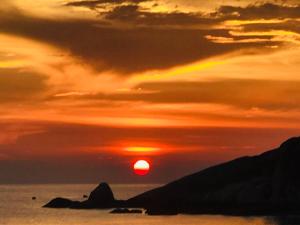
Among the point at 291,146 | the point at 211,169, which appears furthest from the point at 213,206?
the point at 211,169

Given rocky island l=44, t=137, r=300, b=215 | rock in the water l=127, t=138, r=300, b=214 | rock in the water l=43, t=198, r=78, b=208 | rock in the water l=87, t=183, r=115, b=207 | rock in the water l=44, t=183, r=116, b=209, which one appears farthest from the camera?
rock in the water l=43, t=198, r=78, b=208

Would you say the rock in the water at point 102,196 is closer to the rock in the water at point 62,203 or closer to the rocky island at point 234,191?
the rocky island at point 234,191

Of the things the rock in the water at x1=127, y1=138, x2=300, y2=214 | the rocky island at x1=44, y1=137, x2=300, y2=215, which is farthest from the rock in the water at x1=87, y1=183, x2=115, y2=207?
the rock in the water at x1=127, y1=138, x2=300, y2=214

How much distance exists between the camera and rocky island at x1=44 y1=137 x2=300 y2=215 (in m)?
154

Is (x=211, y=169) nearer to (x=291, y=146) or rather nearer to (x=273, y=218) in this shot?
(x=291, y=146)

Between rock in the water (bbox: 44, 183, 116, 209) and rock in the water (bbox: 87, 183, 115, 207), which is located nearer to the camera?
rock in the water (bbox: 44, 183, 116, 209)

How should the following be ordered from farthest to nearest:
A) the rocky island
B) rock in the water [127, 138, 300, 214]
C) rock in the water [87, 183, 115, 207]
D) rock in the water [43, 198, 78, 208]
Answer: rock in the water [43, 198, 78, 208] < rock in the water [87, 183, 115, 207] < the rocky island < rock in the water [127, 138, 300, 214]

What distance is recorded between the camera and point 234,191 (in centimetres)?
16588

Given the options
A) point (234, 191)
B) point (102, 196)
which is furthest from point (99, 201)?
point (234, 191)

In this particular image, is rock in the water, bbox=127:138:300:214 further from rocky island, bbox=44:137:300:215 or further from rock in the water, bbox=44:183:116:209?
Answer: rock in the water, bbox=44:183:116:209

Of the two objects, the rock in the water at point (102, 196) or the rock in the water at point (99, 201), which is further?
the rock in the water at point (102, 196)

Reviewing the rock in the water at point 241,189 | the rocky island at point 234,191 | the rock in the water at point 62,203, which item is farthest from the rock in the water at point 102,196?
the rock in the water at point 241,189

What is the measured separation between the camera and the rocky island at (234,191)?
154 metres

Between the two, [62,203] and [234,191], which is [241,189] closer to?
[234,191]
